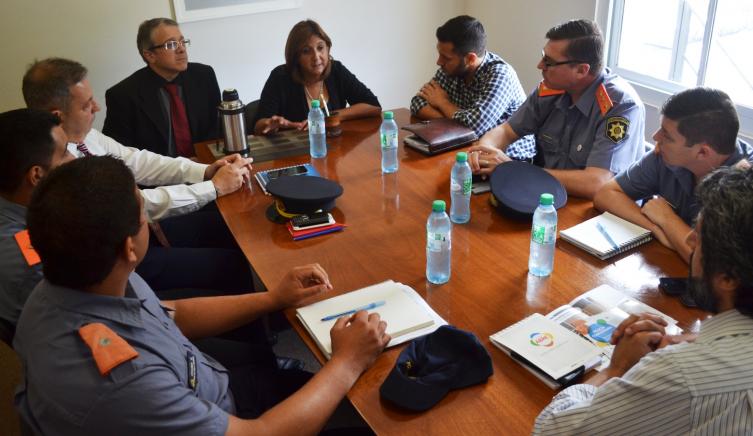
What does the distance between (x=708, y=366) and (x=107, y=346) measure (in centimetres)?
103

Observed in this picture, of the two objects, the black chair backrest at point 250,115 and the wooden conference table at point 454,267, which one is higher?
the black chair backrest at point 250,115

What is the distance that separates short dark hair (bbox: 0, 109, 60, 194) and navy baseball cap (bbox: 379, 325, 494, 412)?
1166 millimetres

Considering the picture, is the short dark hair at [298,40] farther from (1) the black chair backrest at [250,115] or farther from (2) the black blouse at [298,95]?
(1) the black chair backrest at [250,115]

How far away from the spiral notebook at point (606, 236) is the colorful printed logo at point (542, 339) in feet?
1.48

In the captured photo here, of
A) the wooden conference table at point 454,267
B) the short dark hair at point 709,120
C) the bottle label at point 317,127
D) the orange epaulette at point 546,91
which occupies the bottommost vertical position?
the wooden conference table at point 454,267

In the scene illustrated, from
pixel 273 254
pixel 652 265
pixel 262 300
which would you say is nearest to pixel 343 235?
pixel 273 254

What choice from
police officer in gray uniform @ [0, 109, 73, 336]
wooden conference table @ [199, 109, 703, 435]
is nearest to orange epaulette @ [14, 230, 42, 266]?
police officer in gray uniform @ [0, 109, 73, 336]

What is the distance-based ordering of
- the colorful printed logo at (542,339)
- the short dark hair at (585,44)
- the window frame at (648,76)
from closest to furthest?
the colorful printed logo at (542,339) → the short dark hair at (585,44) → the window frame at (648,76)

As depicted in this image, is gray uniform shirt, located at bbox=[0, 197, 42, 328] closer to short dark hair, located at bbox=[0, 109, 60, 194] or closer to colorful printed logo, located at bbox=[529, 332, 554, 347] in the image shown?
short dark hair, located at bbox=[0, 109, 60, 194]

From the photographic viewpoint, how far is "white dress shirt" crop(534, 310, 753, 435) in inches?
37.4

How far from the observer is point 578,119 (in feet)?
8.40

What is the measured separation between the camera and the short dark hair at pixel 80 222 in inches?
44.3

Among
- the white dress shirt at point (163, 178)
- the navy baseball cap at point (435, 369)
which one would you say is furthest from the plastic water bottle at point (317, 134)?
the navy baseball cap at point (435, 369)

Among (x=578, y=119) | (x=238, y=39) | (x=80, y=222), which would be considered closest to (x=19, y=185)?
(x=80, y=222)
